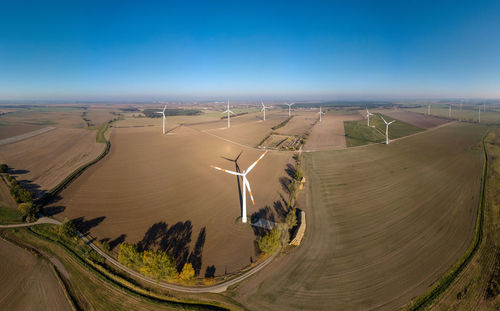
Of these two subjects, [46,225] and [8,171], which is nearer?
[46,225]

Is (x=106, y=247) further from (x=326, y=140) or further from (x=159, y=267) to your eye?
(x=326, y=140)

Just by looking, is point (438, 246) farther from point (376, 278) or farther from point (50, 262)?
point (50, 262)

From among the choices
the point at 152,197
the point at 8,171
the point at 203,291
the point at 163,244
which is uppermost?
the point at 8,171

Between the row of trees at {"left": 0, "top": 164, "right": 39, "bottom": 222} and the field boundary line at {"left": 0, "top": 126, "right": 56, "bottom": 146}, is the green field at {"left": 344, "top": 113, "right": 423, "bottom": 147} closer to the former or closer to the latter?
the row of trees at {"left": 0, "top": 164, "right": 39, "bottom": 222}

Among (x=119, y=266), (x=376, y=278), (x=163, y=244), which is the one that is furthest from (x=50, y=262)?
(x=376, y=278)

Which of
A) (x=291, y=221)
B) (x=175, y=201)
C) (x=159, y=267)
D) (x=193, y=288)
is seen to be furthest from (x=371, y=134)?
(x=159, y=267)

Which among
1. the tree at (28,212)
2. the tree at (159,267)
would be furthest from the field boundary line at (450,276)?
the tree at (28,212)

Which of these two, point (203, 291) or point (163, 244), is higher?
point (163, 244)
